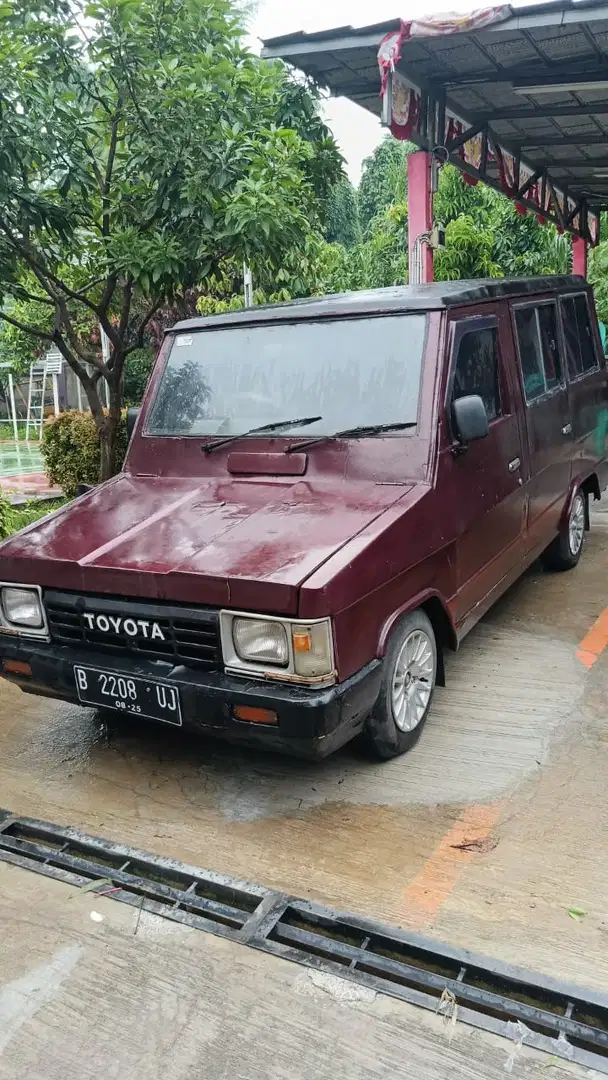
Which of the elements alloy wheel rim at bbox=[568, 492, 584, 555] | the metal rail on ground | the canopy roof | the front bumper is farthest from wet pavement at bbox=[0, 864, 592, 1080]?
the canopy roof

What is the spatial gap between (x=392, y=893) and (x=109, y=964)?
951 mm

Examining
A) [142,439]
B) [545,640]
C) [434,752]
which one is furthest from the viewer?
[545,640]

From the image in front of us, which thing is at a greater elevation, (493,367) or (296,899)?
(493,367)

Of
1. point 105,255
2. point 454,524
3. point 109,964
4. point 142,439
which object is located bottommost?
point 109,964

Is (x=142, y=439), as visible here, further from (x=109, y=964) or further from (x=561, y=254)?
(x=561, y=254)

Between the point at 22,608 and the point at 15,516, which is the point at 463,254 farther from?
the point at 22,608

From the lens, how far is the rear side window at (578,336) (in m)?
5.84

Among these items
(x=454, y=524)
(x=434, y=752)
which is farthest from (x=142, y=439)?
(x=434, y=752)

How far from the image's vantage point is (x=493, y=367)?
4.42 m

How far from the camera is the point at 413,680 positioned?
143 inches

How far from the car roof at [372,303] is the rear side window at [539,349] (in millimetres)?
227

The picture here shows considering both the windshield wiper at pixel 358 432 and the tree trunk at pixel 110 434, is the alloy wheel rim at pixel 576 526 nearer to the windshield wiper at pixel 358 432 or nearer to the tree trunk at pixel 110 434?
the windshield wiper at pixel 358 432

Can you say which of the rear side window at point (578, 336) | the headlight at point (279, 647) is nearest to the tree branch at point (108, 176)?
the rear side window at point (578, 336)

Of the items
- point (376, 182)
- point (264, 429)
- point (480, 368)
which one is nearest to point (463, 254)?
point (480, 368)
